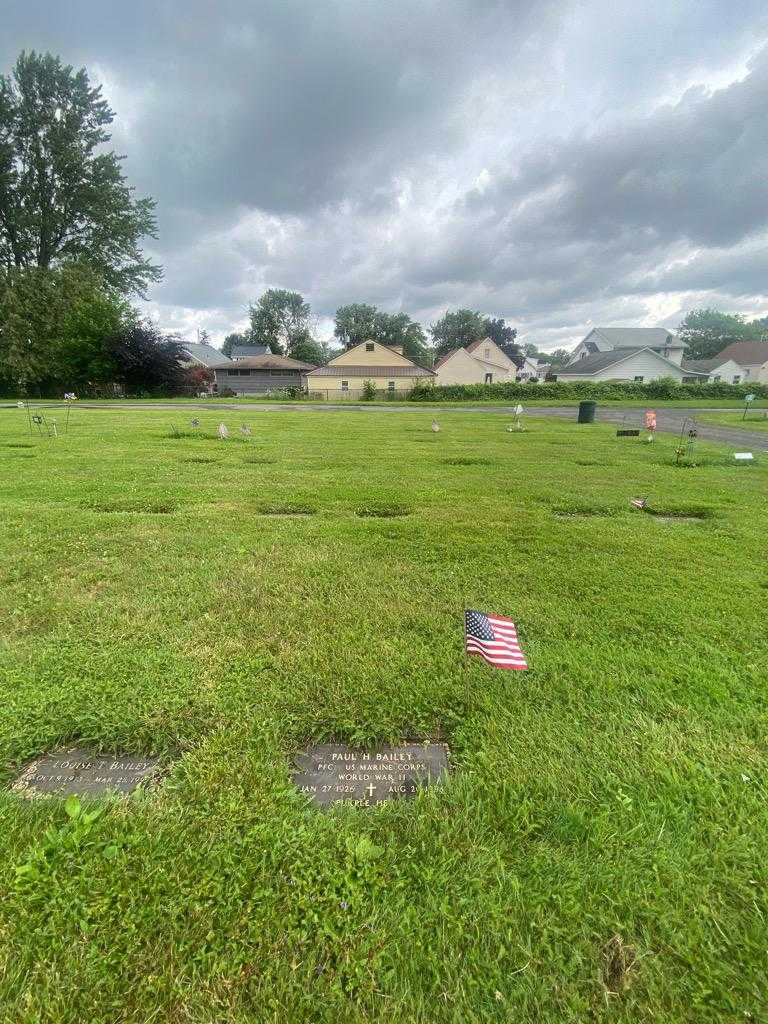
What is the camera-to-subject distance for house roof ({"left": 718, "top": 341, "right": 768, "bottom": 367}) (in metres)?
51.4

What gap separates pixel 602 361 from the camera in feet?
152

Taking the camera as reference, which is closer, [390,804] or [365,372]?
[390,804]

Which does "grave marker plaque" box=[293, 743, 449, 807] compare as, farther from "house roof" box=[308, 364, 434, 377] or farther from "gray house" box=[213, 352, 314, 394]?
"gray house" box=[213, 352, 314, 394]

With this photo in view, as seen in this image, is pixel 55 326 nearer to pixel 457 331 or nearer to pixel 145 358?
pixel 145 358

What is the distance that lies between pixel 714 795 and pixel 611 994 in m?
0.86

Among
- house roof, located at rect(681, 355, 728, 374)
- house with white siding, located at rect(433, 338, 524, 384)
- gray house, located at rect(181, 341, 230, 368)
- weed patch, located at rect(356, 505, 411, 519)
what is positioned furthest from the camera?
gray house, located at rect(181, 341, 230, 368)

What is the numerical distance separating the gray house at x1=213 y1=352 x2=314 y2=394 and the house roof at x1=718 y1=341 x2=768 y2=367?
52.7 metres

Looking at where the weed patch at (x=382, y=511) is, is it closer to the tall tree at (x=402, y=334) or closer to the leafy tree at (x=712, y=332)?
the tall tree at (x=402, y=334)

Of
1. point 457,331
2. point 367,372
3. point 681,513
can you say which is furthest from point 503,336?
point 681,513

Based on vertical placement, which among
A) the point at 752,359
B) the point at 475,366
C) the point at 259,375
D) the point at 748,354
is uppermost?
the point at 748,354

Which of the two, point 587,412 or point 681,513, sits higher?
point 587,412

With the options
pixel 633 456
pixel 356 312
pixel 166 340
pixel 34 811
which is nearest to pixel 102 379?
pixel 166 340

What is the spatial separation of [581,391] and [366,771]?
39131 mm

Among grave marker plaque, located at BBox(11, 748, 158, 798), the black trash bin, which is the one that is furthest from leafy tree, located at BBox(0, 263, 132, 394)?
grave marker plaque, located at BBox(11, 748, 158, 798)
